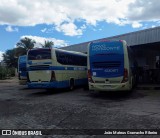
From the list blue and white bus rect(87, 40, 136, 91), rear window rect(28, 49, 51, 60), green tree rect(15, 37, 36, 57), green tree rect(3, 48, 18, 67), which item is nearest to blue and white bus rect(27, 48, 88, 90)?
rear window rect(28, 49, 51, 60)

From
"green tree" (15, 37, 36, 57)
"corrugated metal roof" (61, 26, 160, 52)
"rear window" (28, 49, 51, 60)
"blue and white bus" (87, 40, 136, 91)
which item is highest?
"green tree" (15, 37, 36, 57)

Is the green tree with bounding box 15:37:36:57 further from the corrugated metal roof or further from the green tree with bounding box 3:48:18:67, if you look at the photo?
the corrugated metal roof

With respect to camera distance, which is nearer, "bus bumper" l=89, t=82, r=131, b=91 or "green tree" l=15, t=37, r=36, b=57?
"bus bumper" l=89, t=82, r=131, b=91

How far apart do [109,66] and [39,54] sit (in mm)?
5399

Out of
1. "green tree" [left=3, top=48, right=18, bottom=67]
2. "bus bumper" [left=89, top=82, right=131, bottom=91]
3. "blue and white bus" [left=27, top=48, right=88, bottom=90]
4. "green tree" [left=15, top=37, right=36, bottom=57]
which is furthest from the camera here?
"green tree" [left=3, top=48, right=18, bottom=67]

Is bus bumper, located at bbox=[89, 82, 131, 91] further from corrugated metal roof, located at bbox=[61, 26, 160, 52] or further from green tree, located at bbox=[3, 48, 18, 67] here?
green tree, located at bbox=[3, 48, 18, 67]

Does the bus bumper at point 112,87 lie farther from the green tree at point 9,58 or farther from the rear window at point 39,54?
the green tree at point 9,58

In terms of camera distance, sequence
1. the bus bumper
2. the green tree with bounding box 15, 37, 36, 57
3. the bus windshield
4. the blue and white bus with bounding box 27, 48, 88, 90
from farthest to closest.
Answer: the green tree with bounding box 15, 37, 36, 57 < the blue and white bus with bounding box 27, 48, 88, 90 < the bus windshield < the bus bumper

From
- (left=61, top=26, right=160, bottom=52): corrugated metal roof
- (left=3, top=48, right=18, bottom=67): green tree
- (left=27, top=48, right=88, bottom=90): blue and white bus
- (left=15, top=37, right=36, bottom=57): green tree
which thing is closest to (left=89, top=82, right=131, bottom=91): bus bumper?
(left=27, top=48, right=88, bottom=90): blue and white bus

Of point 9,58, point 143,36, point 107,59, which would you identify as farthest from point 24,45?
point 107,59

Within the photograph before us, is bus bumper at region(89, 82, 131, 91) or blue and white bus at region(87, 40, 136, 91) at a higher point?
blue and white bus at region(87, 40, 136, 91)

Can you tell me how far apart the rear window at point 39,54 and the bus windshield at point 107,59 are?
3.59 metres

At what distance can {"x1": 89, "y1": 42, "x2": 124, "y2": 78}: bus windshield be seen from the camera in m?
17.0

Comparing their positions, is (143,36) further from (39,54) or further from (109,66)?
(39,54)
